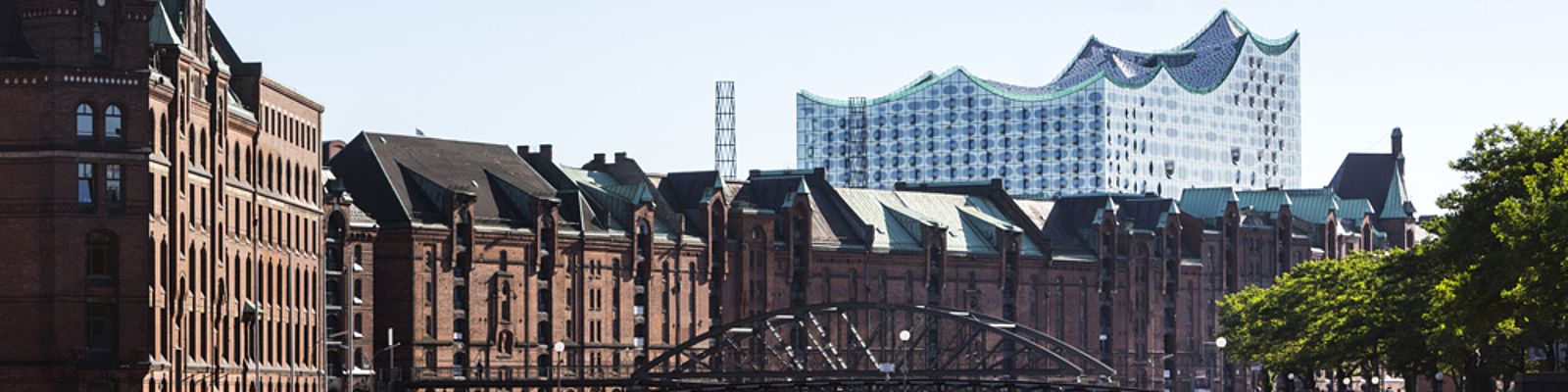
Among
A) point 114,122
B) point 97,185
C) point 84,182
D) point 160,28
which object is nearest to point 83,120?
point 114,122

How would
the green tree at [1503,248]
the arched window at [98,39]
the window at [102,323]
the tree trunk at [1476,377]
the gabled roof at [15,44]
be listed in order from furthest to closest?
the tree trunk at [1476,377]
the arched window at [98,39]
the gabled roof at [15,44]
the window at [102,323]
the green tree at [1503,248]

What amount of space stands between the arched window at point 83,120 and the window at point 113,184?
135cm

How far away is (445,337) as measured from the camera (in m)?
180

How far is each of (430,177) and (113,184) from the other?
65.9m

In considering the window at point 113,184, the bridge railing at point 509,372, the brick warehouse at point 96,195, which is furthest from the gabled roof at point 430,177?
the window at point 113,184

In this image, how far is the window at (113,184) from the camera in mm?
118688

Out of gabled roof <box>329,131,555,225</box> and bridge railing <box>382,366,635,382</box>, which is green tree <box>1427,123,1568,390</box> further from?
gabled roof <box>329,131,555,225</box>

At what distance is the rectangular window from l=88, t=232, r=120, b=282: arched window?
1.27 metres

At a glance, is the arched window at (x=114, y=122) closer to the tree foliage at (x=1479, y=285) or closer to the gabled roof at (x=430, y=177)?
the tree foliage at (x=1479, y=285)

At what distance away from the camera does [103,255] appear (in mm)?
118750

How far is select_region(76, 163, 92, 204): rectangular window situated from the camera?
4665 inches

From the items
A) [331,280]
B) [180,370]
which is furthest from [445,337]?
[180,370]

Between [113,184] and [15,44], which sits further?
[113,184]

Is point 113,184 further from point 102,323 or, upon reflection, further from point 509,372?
point 509,372
